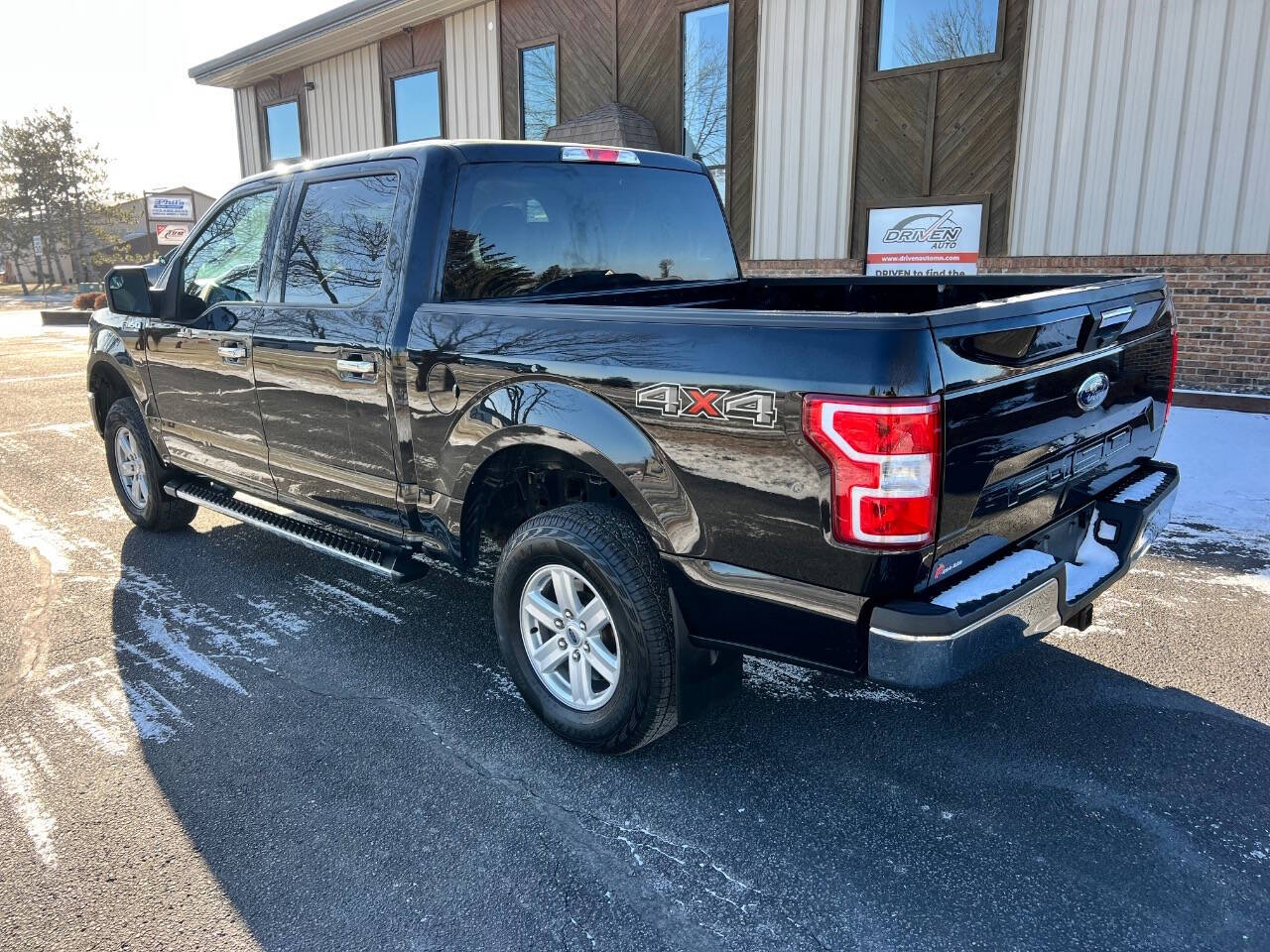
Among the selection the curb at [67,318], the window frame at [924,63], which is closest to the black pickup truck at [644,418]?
the window frame at [924,63]

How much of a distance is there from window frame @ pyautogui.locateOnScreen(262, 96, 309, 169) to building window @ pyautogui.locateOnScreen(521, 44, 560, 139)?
632cm

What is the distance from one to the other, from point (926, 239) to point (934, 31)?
86.0 inches

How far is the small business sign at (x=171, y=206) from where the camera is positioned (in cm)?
2975

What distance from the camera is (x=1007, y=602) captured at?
7.79 feet

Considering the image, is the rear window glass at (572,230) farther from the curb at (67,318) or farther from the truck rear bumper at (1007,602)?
the curb at (67,318)

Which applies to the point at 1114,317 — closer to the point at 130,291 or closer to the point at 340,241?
the point at 340,241

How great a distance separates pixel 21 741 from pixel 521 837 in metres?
1.91

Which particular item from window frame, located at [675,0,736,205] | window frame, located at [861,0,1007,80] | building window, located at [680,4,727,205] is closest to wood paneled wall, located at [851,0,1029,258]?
window frame, located at [861,0,1007,80]

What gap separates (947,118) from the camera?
31.6ft

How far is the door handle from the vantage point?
3.44 meters

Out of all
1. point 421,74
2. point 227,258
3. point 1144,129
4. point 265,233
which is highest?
point 421,74

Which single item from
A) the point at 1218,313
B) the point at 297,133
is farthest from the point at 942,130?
the point at 297,133

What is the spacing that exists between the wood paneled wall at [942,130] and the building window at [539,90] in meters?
5.22

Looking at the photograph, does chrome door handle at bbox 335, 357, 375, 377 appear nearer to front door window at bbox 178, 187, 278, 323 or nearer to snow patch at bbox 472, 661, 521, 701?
front door window at bbox 178, 187, 278, 323
